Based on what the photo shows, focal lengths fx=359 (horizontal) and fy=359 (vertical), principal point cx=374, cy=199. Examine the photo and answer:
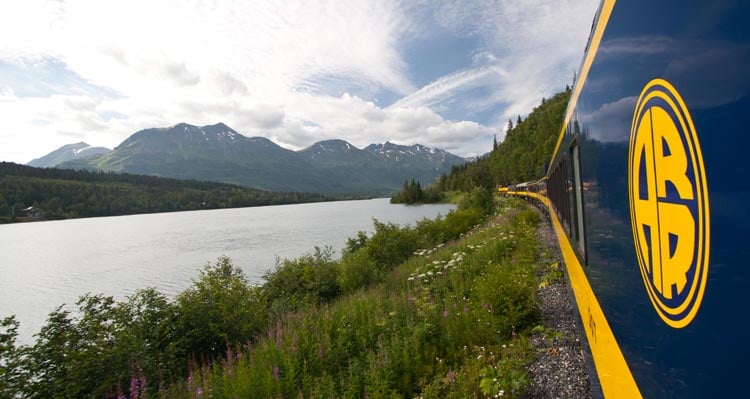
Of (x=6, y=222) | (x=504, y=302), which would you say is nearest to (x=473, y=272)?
(x=504, y=302)

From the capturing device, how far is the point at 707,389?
4.03ft

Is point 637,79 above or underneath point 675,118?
above

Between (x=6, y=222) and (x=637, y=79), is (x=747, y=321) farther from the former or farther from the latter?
(x=6, y=222)

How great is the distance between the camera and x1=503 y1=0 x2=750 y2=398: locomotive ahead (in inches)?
39.8

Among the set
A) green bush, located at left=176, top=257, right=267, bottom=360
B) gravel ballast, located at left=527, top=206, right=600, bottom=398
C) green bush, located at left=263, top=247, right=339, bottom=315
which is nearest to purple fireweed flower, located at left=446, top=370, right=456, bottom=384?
gravel ballast, located at left=527, top=206, right=600, bottom=398

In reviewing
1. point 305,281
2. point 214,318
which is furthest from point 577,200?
point 305,281

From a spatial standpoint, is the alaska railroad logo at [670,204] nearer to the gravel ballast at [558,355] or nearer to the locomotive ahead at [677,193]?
the locomotive ahead at [677,193]

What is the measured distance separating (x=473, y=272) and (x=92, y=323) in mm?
9034

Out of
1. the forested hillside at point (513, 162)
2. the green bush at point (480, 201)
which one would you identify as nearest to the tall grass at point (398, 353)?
the green bush at point (480, 201)

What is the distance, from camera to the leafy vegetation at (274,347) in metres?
5.32

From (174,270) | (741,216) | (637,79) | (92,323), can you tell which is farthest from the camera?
(174,270)

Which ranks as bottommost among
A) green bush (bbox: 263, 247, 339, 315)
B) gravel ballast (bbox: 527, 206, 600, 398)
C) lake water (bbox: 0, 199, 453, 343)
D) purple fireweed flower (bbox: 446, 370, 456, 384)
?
lake water (bbox: 0, 199, 453, 343)

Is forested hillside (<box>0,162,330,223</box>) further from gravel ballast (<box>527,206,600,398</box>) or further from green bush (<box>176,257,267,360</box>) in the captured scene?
gravel ballast (<box>527,206,600,398</box>)

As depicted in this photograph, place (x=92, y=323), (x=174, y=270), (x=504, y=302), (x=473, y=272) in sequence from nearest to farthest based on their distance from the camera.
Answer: (x=92, y=323)
(x=504, y=302)
(x=473, y=272)
(x=174, y=270)
